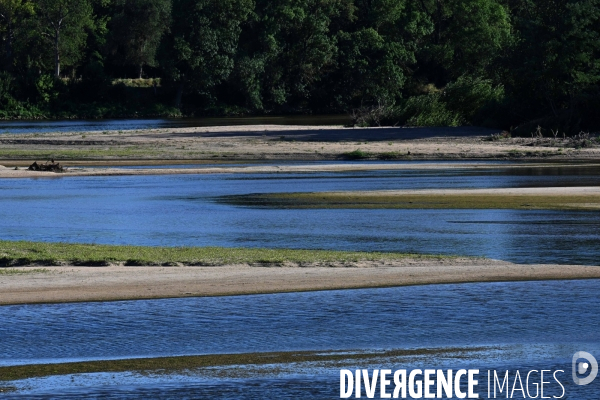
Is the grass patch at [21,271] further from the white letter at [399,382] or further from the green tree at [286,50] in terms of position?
the green tree at [286,50]

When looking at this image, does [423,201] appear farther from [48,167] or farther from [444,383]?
[444,383]

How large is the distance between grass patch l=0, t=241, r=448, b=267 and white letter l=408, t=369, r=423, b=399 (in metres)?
6.93

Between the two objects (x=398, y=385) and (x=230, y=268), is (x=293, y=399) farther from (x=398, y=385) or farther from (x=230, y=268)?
(x=230, y=268)

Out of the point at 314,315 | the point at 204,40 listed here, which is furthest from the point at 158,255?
the point at 204,40

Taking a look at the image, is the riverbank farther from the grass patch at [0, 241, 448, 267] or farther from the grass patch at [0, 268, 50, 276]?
the grass patch at [0, 268, 50, 276]

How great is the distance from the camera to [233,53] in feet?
325

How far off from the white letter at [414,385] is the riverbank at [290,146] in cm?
3829

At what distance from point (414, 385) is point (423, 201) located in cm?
2048

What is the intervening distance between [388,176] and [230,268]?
24139 mm

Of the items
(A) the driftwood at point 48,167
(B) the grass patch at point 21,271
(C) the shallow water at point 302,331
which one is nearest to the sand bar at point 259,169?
(A) the driftwood at point 48,167

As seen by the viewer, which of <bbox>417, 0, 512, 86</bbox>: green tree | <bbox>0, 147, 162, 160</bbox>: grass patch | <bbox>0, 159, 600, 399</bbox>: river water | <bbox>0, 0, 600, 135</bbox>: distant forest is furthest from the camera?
<bbox>0, 0, 600, 135</bbox>: distant forest

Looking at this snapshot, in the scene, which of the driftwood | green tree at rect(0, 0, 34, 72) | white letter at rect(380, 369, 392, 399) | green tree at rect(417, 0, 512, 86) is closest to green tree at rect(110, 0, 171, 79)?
green tree at rect(0, 0, 34, 72)

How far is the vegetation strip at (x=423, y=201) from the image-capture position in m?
30.2

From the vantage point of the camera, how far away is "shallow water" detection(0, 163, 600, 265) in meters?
22.2
